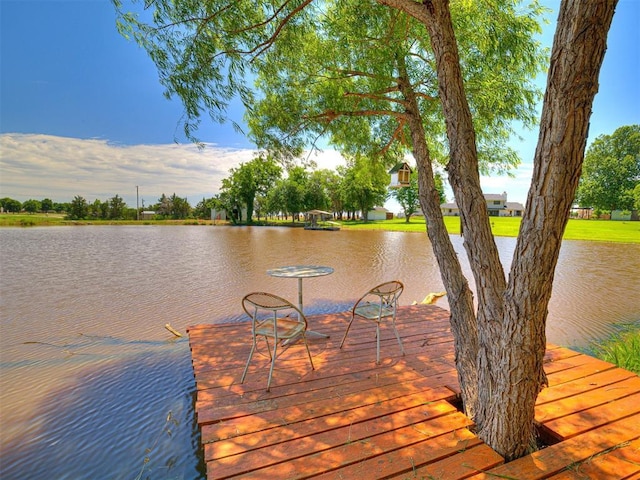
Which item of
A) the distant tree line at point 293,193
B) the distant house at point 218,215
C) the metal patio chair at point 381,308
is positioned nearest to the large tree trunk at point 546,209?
the metal patio chair at point 381,308

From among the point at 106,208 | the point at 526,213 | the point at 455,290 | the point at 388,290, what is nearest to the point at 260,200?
the point at 106,208

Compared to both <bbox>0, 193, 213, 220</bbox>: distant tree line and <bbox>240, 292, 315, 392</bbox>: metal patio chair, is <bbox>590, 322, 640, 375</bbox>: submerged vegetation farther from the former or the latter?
<bbox>0, 193, 213, 220</bbox>: distant tree line

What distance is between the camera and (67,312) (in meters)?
5.55

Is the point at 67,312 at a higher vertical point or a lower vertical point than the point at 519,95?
lower

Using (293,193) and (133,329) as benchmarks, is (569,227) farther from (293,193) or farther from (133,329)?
(133,329)

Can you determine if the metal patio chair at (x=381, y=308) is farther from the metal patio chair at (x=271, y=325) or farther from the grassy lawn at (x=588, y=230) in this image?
the grassy lawn at (x=588, y=230)

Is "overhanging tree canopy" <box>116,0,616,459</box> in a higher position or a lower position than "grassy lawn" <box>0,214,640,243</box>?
higher

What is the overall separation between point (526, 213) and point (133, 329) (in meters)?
5.33

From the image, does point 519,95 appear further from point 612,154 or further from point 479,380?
point 612,154

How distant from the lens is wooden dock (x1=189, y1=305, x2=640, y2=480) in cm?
157

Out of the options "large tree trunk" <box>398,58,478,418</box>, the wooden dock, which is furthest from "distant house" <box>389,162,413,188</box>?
the wooden dock

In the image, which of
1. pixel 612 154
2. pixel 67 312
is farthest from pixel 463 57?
pixel 612 154

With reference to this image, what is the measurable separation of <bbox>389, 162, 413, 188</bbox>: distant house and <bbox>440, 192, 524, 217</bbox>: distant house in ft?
166

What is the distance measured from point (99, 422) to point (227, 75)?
Result: 3491 millimetres
